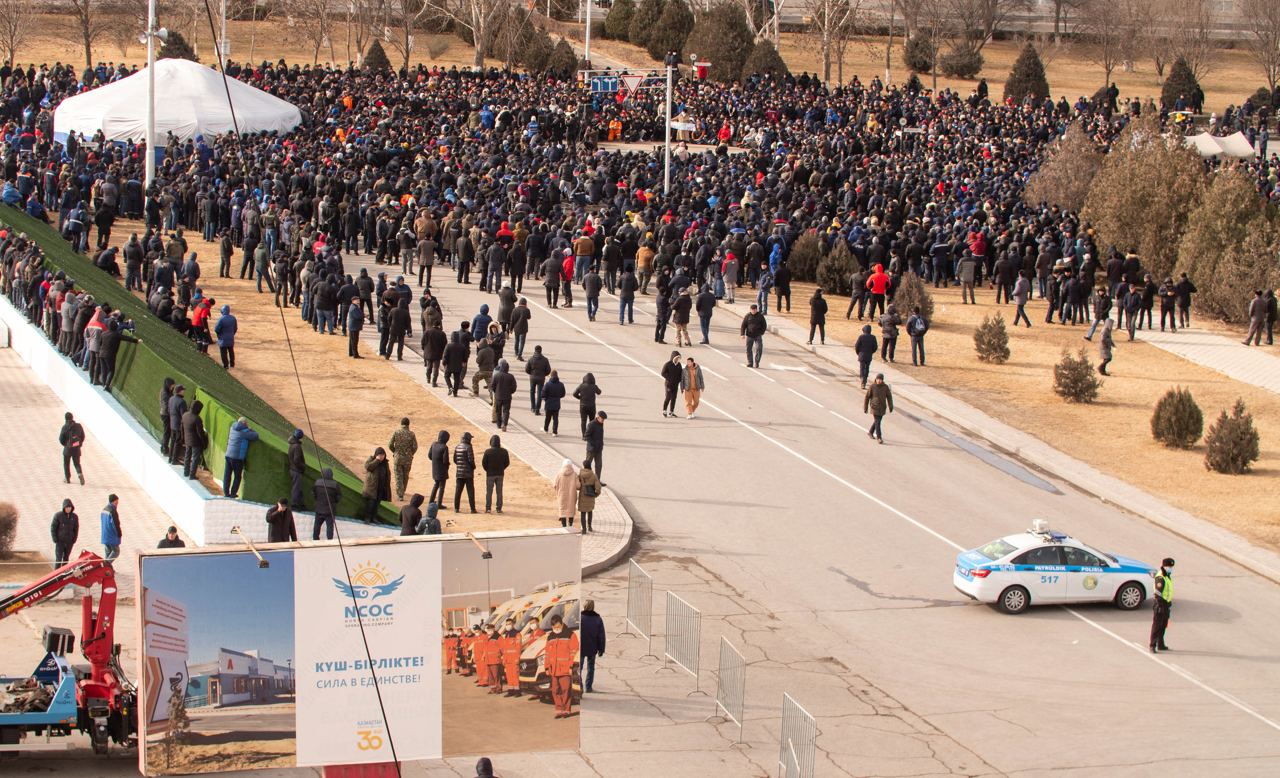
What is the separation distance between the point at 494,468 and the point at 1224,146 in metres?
43.4

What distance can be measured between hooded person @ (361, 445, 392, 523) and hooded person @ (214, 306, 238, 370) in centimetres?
829

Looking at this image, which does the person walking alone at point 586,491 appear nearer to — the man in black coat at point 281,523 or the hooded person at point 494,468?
the hooded person at point 494,468

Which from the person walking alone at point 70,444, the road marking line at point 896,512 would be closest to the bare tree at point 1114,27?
the road marking line at point 896,512

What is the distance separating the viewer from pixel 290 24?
86750mm

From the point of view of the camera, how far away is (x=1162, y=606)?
19.6 metres

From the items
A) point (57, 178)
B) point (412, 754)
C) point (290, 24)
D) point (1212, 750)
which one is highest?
point (290, 24)

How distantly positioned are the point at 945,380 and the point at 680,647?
15.2 metres

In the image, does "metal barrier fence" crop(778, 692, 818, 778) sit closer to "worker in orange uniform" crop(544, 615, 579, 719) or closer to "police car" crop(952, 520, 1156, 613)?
"worker in orange uniform" crop(544, 615, 579, 719)

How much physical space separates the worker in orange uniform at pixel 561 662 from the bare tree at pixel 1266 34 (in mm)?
69441

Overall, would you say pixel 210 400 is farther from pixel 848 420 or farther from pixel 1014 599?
pixel 848 420

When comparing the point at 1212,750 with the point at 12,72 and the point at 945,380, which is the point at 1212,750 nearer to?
the point at 945,380

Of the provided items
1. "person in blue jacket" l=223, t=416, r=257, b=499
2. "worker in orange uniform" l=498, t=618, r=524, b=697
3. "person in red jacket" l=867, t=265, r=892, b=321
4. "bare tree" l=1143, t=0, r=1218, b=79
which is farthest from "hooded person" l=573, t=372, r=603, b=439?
"bare tree" l=1143, t=0, r=1218, b=79

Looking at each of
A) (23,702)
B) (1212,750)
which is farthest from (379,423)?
(1212,750)

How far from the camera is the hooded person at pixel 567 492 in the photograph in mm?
22516
